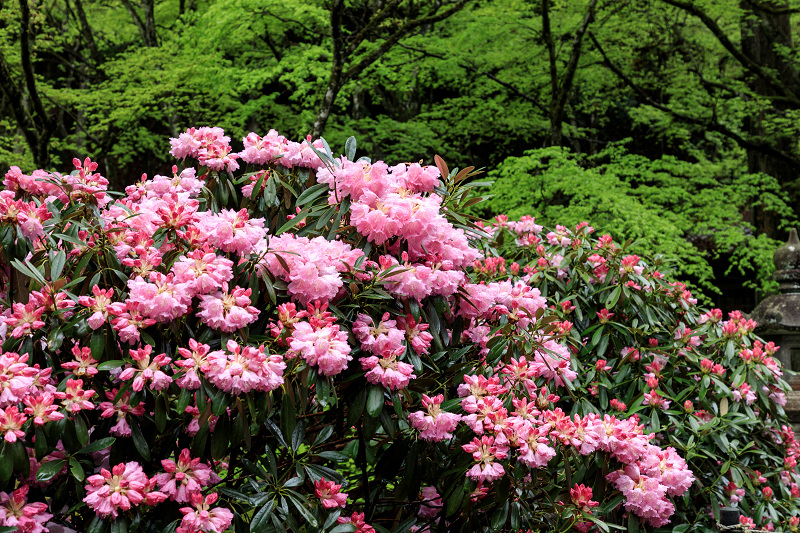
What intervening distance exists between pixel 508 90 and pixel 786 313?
15.9 feet

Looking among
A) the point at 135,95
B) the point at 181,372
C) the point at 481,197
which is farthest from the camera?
the point at 135,95

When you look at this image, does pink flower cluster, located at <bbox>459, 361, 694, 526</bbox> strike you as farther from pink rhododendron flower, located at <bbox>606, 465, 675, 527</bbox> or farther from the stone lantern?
the stone lantern

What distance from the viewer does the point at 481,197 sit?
198 cm

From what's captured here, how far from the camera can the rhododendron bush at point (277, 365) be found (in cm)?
143

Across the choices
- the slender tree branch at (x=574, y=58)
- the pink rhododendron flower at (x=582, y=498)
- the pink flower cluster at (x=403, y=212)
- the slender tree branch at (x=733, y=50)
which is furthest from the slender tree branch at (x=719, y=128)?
the pink rhododendron flower at (x=582, y=498)

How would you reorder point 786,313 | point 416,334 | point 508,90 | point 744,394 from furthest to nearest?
point 508,90 < point 786,313 < point 744,394 < point 416,334

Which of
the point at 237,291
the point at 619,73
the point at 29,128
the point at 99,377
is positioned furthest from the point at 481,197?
the point at 619,73

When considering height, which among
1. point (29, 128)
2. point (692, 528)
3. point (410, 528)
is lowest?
point (692, 528)

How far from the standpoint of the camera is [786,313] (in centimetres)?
446

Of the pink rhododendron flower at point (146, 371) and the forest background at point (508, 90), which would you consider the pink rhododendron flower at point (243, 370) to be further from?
the forest background at point (508, 90)

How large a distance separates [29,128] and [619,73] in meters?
6.45

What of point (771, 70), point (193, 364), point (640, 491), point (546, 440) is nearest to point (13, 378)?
point (193, 364)

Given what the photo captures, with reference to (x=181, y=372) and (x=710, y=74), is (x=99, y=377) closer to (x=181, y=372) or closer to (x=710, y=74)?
(x=181, y=372)

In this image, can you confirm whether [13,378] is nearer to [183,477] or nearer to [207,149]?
[183,477]
